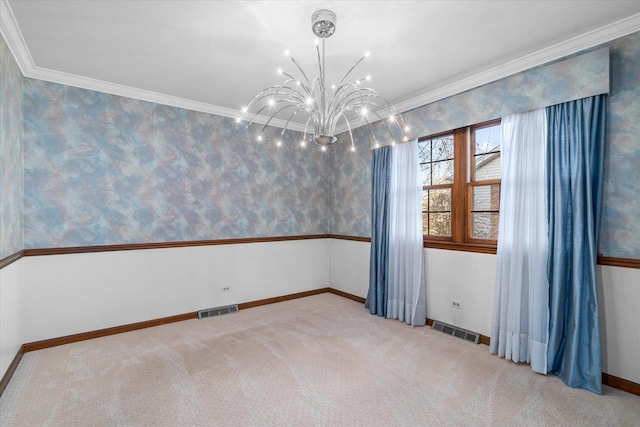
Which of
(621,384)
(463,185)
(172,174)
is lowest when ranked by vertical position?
(621,384)

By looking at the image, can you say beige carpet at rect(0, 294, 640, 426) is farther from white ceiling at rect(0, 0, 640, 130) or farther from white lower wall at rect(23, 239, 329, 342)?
white ceiling at rect(0, 0, 640, 130)

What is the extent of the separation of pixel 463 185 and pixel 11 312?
4428 millimetres

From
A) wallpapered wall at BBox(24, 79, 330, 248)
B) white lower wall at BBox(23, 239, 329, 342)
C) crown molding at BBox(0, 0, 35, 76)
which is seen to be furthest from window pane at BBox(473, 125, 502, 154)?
crown molding at BBox(0, 0, 35, 76)

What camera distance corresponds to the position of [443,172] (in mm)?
3814

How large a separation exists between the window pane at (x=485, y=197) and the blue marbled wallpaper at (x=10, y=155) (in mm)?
4246

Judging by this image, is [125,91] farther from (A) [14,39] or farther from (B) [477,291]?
(B) [477,291]

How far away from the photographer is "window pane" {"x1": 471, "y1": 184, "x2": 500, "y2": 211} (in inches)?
Answer: 130

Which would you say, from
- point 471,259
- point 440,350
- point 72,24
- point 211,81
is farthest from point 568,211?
point 72,24

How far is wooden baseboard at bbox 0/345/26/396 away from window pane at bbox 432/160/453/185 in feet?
14.5

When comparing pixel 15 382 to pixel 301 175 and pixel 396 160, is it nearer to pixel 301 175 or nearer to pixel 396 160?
pixel 301 175

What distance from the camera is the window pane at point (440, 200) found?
3.76 m

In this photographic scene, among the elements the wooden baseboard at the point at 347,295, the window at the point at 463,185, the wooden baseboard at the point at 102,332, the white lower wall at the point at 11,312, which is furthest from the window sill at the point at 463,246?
the white lower wall at the point at 11,312

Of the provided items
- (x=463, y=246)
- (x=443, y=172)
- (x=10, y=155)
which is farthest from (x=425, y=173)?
(x=10, y=155)

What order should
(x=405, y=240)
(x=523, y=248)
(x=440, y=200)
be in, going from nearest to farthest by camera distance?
(x=523, y=248), (x=440, y=200), (x=405, y=240)
